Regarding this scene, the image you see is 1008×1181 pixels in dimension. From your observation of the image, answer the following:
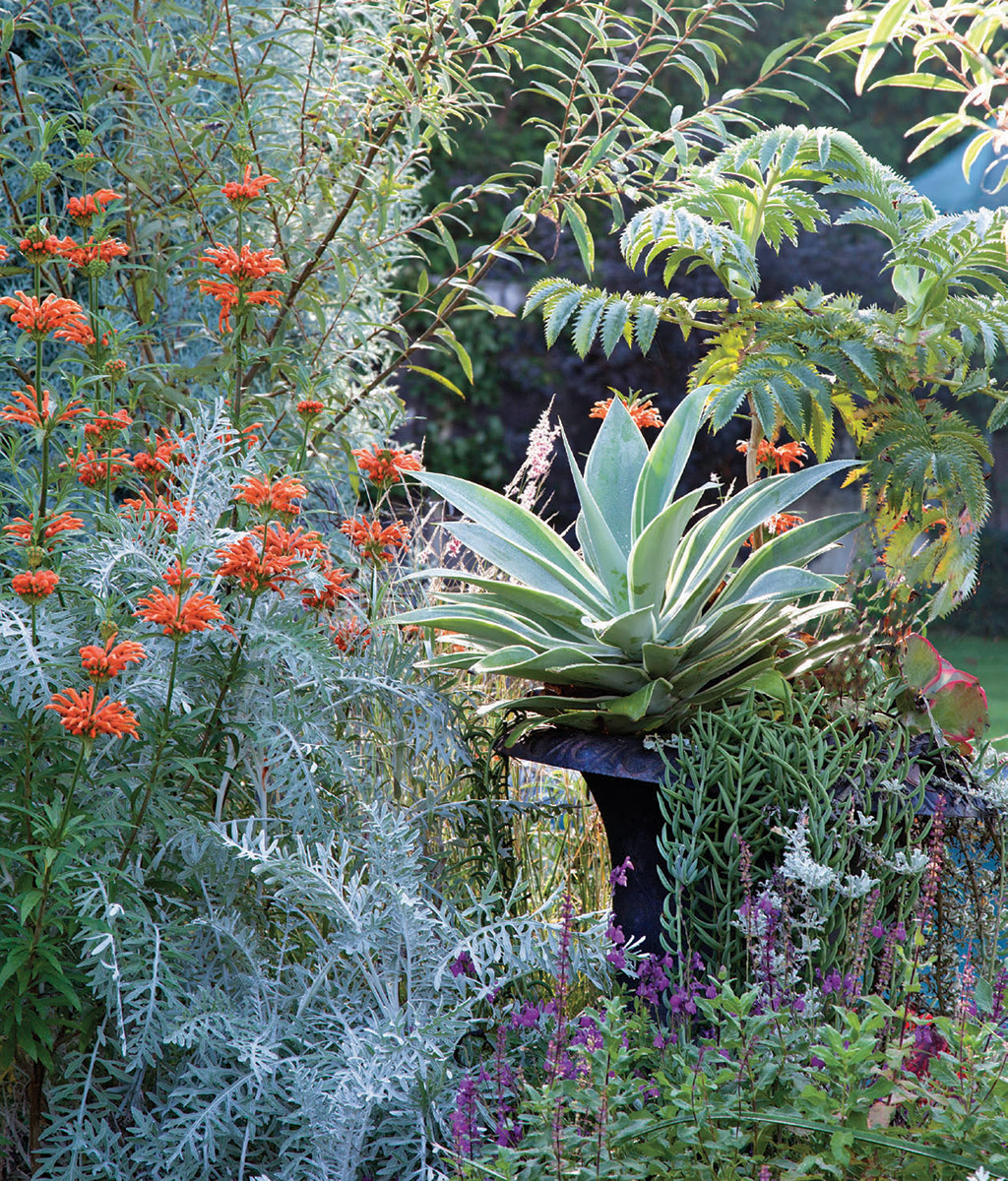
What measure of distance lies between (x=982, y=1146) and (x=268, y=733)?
1.10m

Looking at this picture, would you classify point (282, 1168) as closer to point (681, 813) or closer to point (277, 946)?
point (277, 946)

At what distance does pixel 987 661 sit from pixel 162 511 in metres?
6.49

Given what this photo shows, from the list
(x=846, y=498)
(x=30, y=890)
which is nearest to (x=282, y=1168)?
(x=30, y=890)

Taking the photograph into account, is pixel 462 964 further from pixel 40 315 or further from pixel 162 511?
pixel 40 315

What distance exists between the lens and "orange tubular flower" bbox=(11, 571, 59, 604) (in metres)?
1.33

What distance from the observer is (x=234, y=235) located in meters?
2.93

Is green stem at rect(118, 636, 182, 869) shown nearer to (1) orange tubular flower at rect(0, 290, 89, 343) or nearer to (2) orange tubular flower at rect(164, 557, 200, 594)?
(2) orange tubular flower at rect(164, 557, 200, 594)

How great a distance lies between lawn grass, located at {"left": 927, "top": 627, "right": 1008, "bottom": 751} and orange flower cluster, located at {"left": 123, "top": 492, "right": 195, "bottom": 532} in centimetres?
489

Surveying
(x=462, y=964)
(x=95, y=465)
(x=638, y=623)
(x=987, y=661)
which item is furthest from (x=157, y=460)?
(x=987, y=661)

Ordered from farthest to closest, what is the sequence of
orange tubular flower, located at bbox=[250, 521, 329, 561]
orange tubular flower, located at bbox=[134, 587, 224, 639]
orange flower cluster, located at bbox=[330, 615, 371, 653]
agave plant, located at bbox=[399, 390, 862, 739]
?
orange flower cluster, located at bbox=[330, 615, 371, 653]
agave plant, located at bbox=[399, 390, 862, 739]
orange tubular flower, located at bbox=[250, 521, 329, 561]
orange tubular flower, located at bbox=[134, 587, 224, 639]

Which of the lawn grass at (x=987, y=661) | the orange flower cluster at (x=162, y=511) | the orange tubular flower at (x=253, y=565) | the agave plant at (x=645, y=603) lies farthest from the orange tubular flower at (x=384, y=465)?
the lawn grass at (x=987, y=661)

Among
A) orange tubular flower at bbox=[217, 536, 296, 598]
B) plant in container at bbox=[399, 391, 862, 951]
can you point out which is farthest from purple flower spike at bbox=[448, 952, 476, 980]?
orange tubular flower at bbox=[217, 536, 296, 598]

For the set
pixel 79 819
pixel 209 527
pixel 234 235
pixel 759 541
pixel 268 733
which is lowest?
pixel 79 819

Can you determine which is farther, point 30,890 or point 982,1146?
point 30,890
